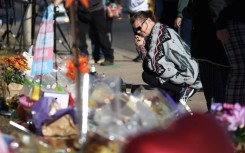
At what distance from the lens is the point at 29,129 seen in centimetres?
413

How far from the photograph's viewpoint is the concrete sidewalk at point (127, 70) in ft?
25.1

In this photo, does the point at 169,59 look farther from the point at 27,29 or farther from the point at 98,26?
the point at 27,29

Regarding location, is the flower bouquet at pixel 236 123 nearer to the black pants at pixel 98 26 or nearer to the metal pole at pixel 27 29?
the black pants at pixel 98 26

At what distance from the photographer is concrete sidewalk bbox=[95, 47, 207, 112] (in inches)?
Answer: 302

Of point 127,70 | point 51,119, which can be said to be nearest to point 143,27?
point 51,119

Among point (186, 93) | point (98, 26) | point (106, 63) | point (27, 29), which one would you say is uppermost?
point (98, 26)

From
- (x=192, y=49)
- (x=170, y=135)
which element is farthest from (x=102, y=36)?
(x=170, y=135)

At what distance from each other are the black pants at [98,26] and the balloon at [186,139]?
825 centimetres

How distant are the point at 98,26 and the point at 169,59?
4.68 meters

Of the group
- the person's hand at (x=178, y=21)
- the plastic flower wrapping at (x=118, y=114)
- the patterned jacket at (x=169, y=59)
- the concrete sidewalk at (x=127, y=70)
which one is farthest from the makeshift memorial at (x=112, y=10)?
the plastic flower wrapping at (x=118, y=114)

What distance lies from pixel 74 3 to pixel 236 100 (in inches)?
94.0

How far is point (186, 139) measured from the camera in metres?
2.53

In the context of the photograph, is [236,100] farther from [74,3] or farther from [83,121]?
[74,3]

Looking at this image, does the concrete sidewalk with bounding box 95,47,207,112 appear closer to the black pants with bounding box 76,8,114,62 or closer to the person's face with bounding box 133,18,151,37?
the black pants with bounding box 76,8,114,62
